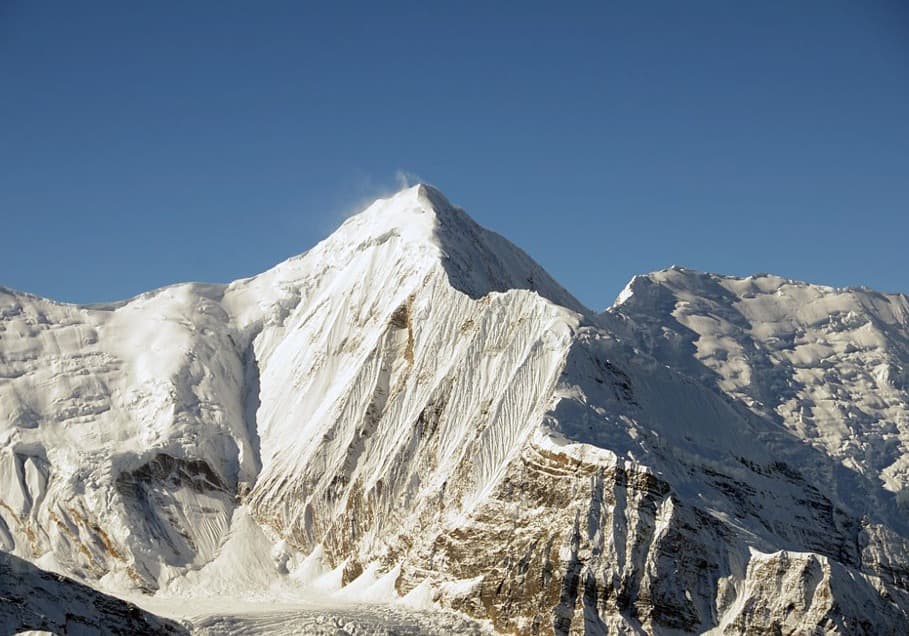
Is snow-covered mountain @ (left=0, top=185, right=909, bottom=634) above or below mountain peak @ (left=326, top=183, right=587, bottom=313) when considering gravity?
below

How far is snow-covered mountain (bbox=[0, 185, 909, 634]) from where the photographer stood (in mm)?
127312

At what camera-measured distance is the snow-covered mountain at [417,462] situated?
5012 inches

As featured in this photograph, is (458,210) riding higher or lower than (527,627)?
higher

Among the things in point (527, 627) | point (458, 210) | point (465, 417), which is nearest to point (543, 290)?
point (458, 210)

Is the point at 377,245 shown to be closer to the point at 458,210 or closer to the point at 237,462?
the point at 458,210

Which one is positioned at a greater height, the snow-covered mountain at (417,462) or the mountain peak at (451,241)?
the mountain peak at (451,241)

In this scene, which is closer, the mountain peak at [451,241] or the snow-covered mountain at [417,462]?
the snow-covered mountain at [417,462]

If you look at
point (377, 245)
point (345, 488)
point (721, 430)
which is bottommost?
point (345, 488)

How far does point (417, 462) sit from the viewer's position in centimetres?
14775

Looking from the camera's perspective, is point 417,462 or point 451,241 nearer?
point 417,462

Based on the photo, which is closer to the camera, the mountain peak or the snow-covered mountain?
the snow-covered mountain

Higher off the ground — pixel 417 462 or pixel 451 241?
pixel 451 241

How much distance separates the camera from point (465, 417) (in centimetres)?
14750

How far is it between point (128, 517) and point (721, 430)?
53.0m
